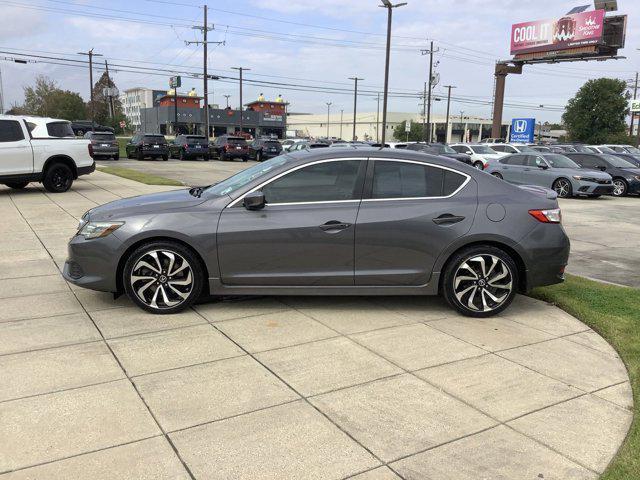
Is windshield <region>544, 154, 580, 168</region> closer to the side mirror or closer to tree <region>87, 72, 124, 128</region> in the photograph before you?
the side mirror

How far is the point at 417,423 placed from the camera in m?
3.29

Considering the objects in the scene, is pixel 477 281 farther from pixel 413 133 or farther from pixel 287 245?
pixel 413 133

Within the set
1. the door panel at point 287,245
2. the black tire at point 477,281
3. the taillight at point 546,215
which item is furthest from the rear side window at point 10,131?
the taillight at point 546,215

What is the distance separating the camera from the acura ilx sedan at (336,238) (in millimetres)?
4891

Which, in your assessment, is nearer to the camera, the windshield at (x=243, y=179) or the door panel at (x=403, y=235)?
the door panel at (x=403, y=235)

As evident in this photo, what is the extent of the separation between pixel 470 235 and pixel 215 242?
2354 millimetres

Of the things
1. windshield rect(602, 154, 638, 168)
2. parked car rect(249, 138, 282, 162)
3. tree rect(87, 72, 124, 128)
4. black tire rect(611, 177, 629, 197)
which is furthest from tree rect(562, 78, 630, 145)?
tree rect(87, 72, 124, 128)

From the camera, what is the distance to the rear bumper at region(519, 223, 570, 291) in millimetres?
5113

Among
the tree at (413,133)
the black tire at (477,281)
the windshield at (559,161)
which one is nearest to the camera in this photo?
the black tire at (477,281)

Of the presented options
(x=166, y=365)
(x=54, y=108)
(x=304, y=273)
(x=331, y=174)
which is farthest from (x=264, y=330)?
(x=54, y=108)

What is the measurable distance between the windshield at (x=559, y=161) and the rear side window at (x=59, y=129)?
15378 millimetres

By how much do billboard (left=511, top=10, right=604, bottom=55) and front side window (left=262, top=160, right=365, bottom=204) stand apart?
51195 millimetres

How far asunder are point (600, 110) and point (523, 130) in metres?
22.4

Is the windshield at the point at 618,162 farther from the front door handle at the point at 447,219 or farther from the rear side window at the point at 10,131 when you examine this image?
the rear side window at the point at 10,131
